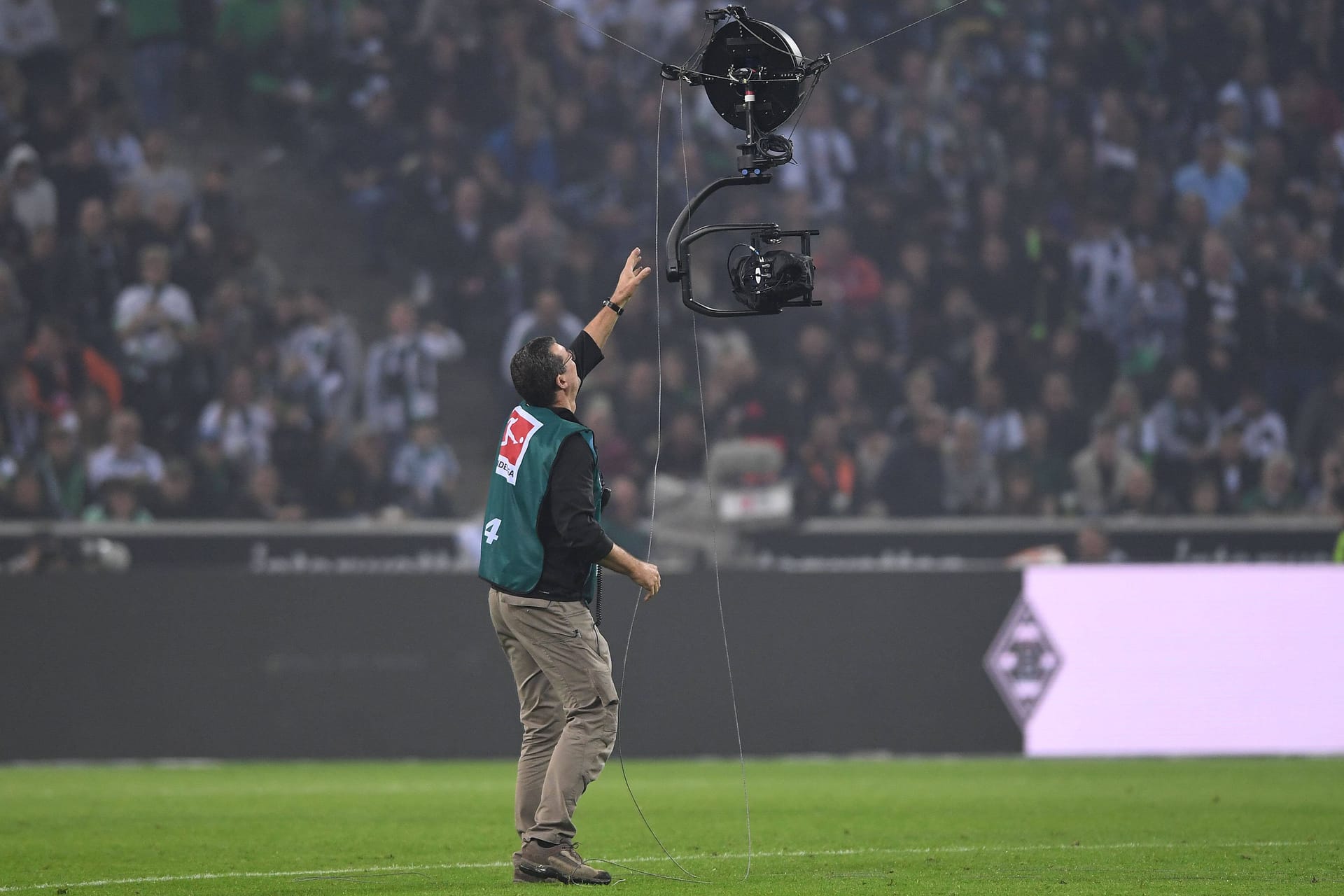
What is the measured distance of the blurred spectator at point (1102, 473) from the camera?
59.6ft

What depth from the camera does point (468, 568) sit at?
1498cm

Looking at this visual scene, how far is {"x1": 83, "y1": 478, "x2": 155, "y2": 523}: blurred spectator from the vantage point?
1647 centimetres

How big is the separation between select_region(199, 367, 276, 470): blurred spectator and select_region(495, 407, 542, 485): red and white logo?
11187mm

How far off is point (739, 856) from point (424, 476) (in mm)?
10425

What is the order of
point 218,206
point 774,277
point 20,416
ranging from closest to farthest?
point 774,277 → point 20,416 → point 218,206

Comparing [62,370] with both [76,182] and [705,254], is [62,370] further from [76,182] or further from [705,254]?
[705,254]

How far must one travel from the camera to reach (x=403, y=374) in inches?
728

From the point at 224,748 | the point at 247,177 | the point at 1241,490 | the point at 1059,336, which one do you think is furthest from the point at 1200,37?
the point at 224,748

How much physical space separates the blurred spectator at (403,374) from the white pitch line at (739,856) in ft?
35.1

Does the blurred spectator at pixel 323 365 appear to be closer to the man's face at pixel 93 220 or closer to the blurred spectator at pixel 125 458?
the blurred spectator at pixel 125 458

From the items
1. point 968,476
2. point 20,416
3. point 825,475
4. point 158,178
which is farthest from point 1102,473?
point 20,416

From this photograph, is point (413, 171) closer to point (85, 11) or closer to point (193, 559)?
point (85, 11)

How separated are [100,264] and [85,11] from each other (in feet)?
12.0

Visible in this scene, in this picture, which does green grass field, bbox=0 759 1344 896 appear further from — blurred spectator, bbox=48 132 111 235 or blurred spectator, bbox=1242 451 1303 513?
blurred spectator, bbox=48 132 111 235
